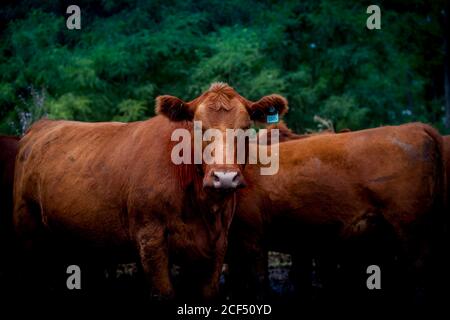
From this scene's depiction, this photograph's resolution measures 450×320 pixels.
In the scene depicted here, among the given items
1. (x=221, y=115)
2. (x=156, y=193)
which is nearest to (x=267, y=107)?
(x=221, y=115)

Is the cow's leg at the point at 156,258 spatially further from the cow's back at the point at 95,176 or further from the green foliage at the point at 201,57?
the green foliage at the point at 201,57

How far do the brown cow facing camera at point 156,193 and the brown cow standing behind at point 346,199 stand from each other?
40.8 inches

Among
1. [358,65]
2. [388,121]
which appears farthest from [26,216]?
[388,121]

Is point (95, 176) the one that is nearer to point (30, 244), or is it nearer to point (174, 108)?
point (174, 108)

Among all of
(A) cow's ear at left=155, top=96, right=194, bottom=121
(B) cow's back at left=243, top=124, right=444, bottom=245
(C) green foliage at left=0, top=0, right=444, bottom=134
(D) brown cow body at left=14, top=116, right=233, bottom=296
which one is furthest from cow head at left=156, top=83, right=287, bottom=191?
(C) green foliage at left=0, top=0, right=444, bottom=134

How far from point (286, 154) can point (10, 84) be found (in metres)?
8.47

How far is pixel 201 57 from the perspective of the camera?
14.0 meters

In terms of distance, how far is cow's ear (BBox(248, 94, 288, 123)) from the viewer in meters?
5.55

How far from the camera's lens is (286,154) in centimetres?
688

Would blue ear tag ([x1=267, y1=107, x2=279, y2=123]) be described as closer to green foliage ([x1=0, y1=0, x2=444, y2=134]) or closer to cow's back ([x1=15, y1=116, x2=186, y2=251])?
cow's back ([x1=15, y1=116, x2=186, y2=251])

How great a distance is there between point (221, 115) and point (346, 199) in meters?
1.90

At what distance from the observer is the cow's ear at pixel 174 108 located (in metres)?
5.42

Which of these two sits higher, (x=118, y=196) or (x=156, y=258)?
(x=118, y=196)

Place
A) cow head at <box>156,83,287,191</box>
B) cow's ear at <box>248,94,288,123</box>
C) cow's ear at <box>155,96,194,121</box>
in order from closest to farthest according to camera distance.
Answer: cow head at <box>156,83,287,191</box> < cow's ear at <box>155,96,194,121</box> < cow's ear at <box>248,94,288,123</box>
